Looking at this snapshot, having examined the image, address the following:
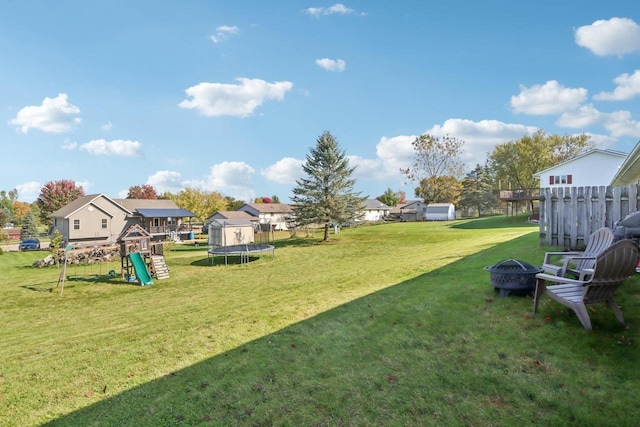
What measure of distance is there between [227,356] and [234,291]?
24.0ft

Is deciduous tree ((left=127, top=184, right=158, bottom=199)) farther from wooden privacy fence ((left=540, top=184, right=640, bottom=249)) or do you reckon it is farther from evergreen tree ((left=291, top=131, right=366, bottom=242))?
wooden privacy fence ((left=540, top=184, right=640, bottom=249))

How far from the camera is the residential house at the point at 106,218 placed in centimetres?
3909

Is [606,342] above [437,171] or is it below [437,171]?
below

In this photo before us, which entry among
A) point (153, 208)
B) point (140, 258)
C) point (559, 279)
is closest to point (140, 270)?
point (140, 258)

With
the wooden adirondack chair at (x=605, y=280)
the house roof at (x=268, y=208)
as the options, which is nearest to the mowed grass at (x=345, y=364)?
the wooden adirondack chair at (x=605, y=280)

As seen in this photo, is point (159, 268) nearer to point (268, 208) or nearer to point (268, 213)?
point (268, 213)

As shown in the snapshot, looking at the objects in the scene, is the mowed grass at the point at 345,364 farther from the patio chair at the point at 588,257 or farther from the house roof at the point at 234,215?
the house roof at the point at 234,215

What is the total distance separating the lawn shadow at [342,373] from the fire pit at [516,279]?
198 millimetres

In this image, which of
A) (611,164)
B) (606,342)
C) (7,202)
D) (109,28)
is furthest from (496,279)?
(7,202)

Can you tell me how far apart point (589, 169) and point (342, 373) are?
38.5m

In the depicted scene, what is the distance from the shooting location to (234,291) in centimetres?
1287

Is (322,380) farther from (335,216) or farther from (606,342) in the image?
(335,216)

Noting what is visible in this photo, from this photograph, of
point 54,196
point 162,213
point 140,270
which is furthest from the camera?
point 54,196

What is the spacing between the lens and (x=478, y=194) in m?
69.8
